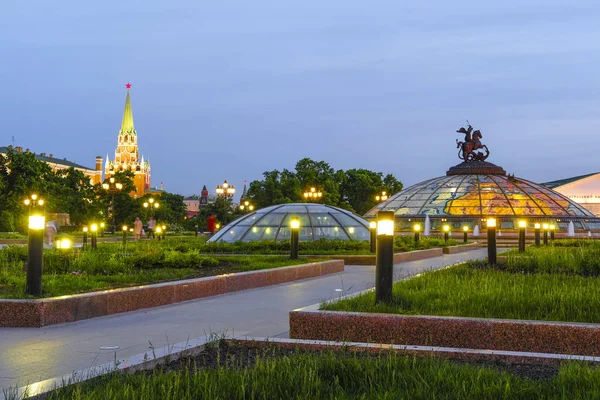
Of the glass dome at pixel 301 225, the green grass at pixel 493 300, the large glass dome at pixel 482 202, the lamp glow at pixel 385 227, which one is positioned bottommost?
the green grass at pixel 493 300

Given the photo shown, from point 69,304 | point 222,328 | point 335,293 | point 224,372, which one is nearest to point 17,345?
point 69,304

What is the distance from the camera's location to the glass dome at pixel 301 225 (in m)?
28.9

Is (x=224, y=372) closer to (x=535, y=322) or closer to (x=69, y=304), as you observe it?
(x=535, y=322)

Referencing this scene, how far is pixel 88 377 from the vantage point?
4938 mm

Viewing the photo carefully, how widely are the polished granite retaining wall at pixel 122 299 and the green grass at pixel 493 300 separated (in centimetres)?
330

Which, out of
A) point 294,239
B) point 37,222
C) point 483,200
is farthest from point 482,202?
point 37,222

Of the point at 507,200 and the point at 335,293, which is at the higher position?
the point at 507,200

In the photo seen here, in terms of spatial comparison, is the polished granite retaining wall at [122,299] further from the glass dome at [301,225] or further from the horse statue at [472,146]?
the horse statue at [472,146]

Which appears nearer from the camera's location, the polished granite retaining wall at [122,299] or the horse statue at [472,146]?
the polished granite retaining wall at [122,299]

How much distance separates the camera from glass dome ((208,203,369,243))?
2891cm

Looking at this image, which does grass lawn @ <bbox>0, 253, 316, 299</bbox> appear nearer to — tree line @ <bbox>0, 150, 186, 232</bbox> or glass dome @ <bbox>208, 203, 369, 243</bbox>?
glass dome @ <bbox>208, 203, 369, 243</bbox>

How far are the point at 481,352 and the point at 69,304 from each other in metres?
5.32

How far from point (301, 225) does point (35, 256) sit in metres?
20.3

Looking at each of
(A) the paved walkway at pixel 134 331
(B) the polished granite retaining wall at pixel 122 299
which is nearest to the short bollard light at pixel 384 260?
(A) the paved walkway at pixel 134 331
